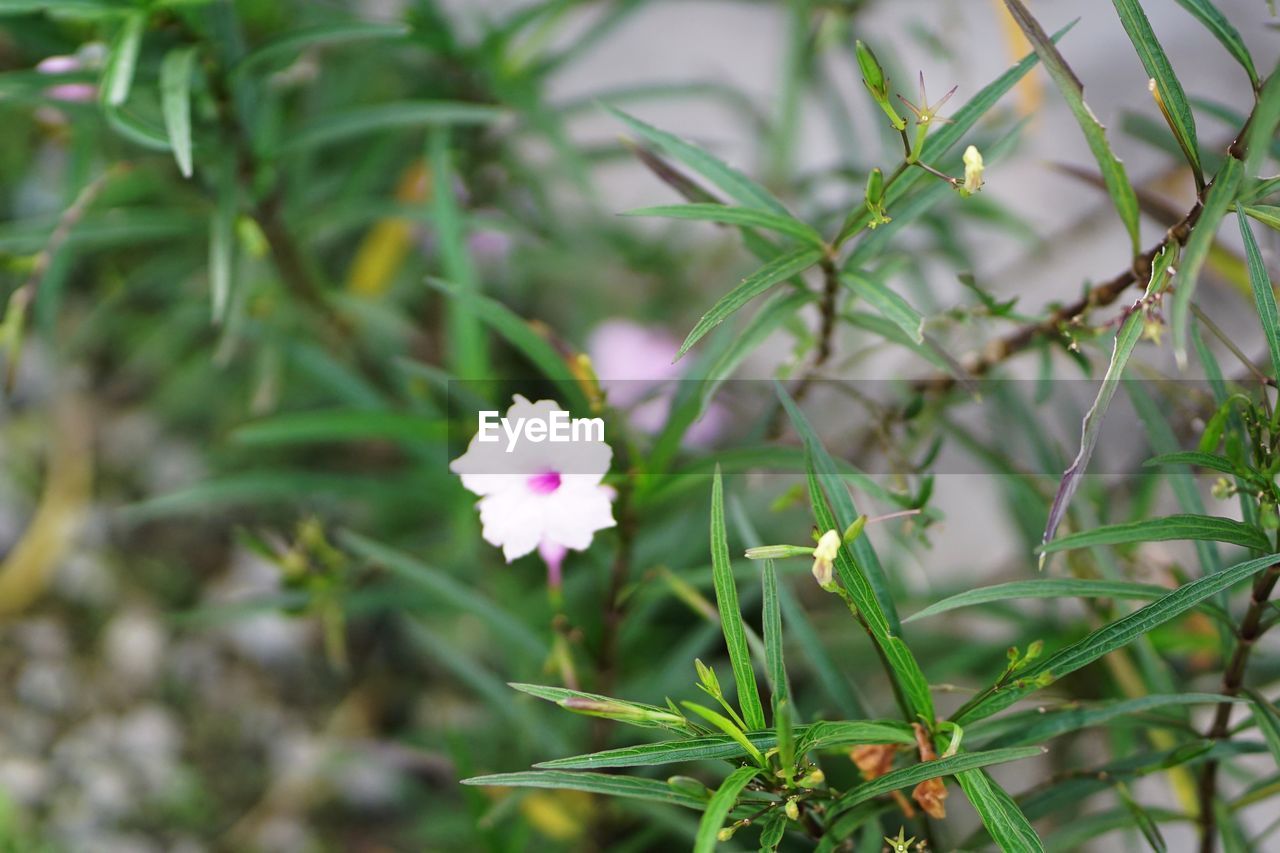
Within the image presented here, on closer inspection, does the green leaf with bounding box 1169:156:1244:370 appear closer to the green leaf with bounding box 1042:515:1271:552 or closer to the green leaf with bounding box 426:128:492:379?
the green leaf with bounding box 1042:515:1271:552

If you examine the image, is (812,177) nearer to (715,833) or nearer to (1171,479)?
(1171,479)

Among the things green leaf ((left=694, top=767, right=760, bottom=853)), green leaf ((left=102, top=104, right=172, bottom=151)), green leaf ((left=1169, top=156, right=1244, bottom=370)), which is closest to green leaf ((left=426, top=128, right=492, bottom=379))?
green leaf ((left=102, top=104, right=172, bottom=151))

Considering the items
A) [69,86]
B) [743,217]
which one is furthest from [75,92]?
[743,217]

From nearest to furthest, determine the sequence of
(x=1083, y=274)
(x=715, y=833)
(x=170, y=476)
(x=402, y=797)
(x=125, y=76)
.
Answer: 1. (x=715, y=833)
2. (x=125, y=76)
3. (x=1083, y=274)
4. (x=402, y=797)
5. (x=170, y=476)

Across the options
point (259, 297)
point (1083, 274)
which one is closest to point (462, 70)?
point (259, 297)

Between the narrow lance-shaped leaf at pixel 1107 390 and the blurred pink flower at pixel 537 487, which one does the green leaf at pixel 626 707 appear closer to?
the blurred pink flower at pixel 537 487

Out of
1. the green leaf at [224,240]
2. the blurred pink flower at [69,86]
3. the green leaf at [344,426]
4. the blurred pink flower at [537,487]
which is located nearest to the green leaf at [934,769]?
the blurred pink flower at [537,487]
